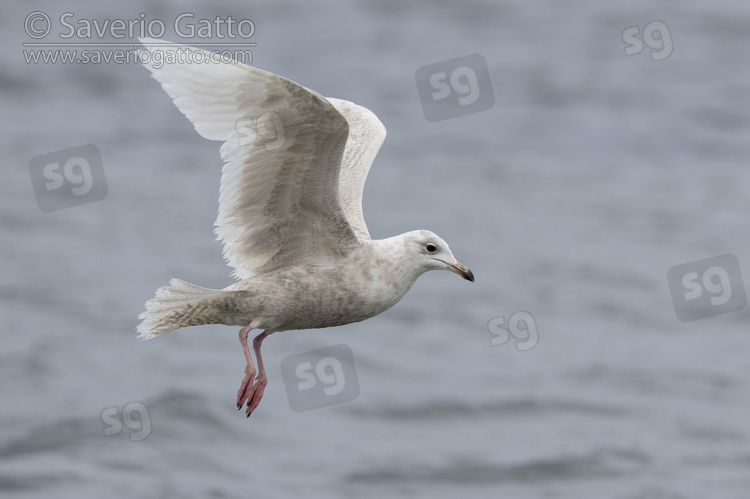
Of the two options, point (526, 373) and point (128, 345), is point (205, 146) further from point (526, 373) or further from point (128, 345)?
point (526, 373)

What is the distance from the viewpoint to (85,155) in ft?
119

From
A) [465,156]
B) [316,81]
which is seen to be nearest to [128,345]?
[316,81]

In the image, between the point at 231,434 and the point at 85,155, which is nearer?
the point at 231,434

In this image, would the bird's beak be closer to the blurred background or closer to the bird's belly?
the bird's belly

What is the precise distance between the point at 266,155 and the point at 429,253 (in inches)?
61.7

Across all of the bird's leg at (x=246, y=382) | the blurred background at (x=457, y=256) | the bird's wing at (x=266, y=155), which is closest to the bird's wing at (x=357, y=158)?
the bird's wing at (x=266, y=155)

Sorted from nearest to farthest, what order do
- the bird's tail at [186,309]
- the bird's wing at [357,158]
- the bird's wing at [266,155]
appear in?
1. the bird's wing at [266,155]
2. the bird's tail at [186,309]
3. the bird's wing at [357,158]

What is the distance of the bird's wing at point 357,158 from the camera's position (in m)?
10.6

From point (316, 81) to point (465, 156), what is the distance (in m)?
6.27

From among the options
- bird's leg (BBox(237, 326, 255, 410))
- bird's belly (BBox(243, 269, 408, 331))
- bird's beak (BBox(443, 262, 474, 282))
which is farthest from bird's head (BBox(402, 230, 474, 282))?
bird's leg (BBox(237, 326, 255, 410))

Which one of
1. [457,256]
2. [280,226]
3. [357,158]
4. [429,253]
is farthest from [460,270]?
[457,256]

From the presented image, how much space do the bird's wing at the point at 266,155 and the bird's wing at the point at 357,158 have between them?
0.66 m

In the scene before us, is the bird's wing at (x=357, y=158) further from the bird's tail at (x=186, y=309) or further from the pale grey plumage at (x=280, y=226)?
the bird's tail at (x=186, y=309)

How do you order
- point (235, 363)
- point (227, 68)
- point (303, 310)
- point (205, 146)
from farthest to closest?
point (205, 146) → point (235, 363) → point (303, 310) → point (227, 68)
